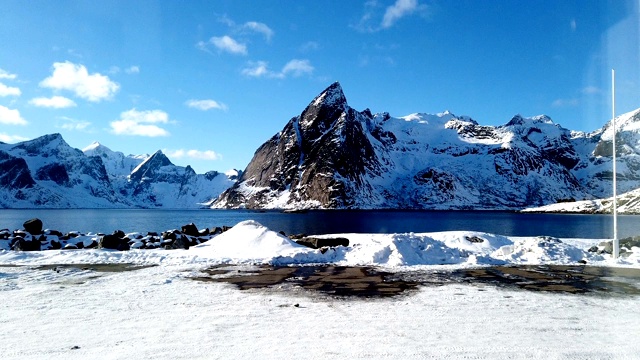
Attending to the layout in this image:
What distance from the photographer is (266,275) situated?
19812mm

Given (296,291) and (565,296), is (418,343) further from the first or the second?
(565,296)

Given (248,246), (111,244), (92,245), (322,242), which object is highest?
(322,242)

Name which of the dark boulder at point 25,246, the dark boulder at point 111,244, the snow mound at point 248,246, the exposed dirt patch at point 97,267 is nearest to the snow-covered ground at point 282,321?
the exposed dirt patch at point 97,267

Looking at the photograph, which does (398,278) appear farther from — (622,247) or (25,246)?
(25,246)

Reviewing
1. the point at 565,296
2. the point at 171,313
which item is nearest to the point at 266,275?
the point at 171,313

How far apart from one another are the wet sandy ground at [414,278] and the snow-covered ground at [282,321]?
100 cm

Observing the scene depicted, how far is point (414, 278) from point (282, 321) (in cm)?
913

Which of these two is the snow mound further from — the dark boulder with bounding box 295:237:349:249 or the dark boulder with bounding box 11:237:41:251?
the dark boulder with bounding box 11:237:41:251

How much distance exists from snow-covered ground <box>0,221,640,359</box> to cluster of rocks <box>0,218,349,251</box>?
10969 mm

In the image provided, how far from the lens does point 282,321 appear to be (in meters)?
11.5

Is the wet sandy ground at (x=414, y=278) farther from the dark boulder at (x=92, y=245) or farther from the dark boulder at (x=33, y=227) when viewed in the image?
the dark boulder at (x=33, y=227)

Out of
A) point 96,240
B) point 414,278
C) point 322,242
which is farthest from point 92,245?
point 414,278

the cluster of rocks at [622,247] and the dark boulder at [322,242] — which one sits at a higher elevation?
the cluster of rocks at [622,247]

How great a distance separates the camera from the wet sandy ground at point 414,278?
1637 cm
